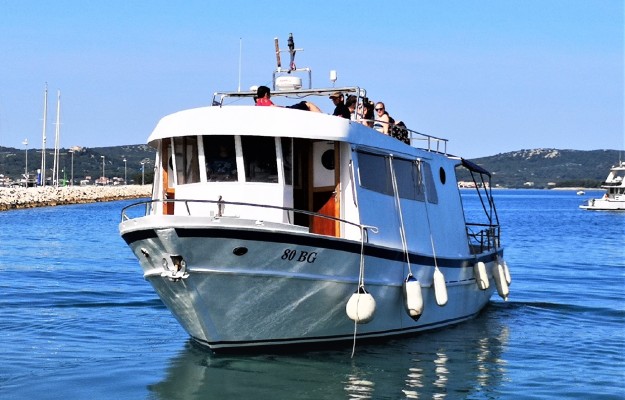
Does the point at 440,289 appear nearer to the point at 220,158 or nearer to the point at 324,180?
the point at 324,180

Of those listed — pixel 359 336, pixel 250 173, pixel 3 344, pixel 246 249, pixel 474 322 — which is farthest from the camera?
pixel 474 322

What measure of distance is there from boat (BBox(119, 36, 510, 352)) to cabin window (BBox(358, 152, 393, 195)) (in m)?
0.03

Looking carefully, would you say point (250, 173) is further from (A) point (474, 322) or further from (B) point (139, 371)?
(A) point (474, 322)

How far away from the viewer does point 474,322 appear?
784 inches

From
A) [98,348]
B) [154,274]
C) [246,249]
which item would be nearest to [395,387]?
[246,249]

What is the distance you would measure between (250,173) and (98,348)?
14.4 feet

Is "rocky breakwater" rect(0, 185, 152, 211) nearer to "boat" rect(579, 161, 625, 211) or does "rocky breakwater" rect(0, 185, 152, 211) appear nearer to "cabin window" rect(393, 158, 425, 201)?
"boat" rect(579, 161, 625, 211)

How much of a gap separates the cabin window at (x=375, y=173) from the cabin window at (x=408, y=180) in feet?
1.10

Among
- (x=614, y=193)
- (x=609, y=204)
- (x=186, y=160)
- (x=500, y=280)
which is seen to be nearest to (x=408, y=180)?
(x=186, y=160)

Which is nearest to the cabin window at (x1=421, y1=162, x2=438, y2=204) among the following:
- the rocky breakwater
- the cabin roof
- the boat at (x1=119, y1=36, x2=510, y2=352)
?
the boat at (x1=119, y1=36, x2=510, y2=352)

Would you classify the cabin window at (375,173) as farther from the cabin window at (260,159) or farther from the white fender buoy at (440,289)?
the white fender buoy at (440,289)

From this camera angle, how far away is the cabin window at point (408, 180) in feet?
53.2

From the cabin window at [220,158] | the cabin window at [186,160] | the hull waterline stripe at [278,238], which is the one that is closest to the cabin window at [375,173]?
the hull waterline stripe at [278,238]

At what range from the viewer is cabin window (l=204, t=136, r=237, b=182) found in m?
14.3
